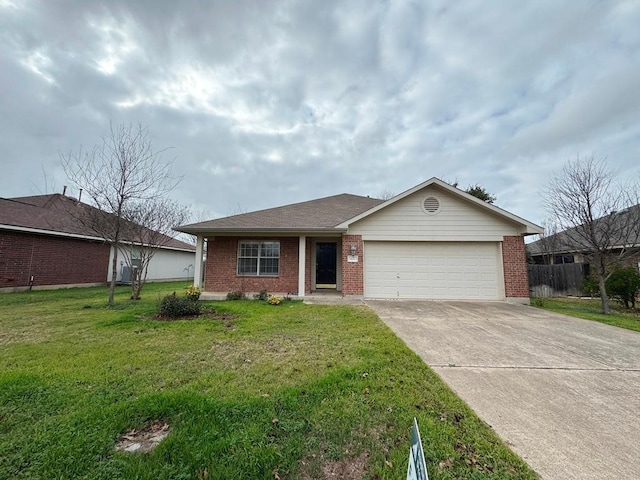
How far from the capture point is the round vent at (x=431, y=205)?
414 inches

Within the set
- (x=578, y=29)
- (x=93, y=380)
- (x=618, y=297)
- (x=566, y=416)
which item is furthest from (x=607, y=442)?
(x=618, y=297)

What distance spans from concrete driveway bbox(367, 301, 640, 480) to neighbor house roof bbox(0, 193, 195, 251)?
12225mm

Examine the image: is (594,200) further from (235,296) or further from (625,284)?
(235,296)

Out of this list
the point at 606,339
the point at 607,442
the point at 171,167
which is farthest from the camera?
the point at 171,167

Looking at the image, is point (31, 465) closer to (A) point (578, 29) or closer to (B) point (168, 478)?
(B) point (168, 478)

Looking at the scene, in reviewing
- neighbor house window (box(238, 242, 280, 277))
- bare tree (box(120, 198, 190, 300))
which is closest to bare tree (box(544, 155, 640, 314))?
neighbor house window (box(238, 242, 280, 277))

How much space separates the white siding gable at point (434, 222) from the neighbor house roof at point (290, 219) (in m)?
1.46

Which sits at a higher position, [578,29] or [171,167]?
[578,29]

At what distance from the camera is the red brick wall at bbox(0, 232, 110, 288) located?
11891 mm

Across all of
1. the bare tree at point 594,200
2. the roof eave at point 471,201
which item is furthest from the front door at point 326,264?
the bare tree at point 594,200

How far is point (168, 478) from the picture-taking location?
1925mm

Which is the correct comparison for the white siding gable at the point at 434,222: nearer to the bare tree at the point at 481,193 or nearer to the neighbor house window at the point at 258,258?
the neighbor house window at the point at 258,258

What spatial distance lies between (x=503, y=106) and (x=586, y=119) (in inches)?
165

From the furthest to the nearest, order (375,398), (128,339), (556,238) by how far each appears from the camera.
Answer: (556,238) < (128,339) < (375,398)
